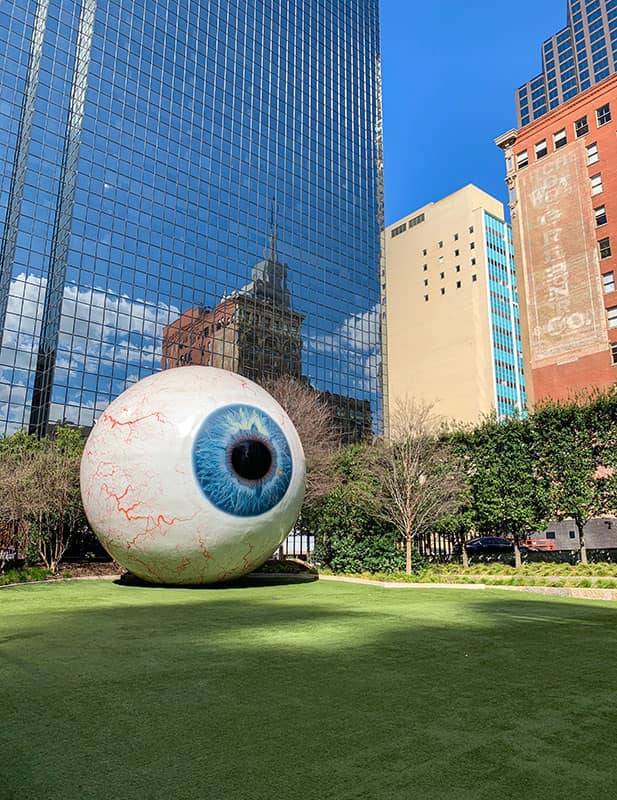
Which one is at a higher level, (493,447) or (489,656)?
(493,447)

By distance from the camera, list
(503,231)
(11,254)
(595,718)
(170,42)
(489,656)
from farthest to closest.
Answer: (503,231) < (170,42) < (11,254) < (489,656) < (595,718)

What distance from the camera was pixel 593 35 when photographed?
134 metres

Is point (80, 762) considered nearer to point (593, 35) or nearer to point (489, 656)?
point (489, 656)

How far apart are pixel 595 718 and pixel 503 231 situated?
104511mm

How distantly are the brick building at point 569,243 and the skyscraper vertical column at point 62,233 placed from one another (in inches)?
1652

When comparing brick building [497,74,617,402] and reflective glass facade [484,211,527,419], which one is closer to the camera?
brick building [497,74,617,402]

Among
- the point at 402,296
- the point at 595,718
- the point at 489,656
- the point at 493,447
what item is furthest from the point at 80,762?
the point at 402,296

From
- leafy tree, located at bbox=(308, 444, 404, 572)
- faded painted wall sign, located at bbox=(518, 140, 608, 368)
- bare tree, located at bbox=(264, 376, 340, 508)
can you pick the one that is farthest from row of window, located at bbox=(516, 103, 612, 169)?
leafy tree, located at bbox=(308, 444, 404, 572)

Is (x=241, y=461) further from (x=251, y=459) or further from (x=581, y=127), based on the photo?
(x=581, y=127)

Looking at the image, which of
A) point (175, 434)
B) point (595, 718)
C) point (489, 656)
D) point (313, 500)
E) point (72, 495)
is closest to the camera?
point (595, 718)

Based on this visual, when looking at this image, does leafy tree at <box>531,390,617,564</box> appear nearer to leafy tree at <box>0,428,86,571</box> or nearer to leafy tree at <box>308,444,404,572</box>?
leafy tree at <box>308,444,404,572</box>

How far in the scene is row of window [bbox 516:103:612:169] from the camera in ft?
150

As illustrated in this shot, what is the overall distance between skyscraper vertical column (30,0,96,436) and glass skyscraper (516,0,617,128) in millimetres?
113574

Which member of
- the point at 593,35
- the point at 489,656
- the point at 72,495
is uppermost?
the point at 593,35
